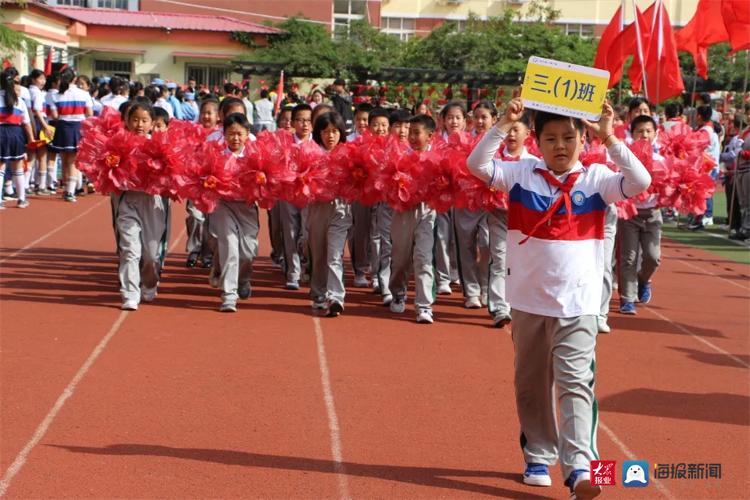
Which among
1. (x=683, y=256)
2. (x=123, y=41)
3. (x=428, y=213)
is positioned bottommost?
(x=683, y=256)

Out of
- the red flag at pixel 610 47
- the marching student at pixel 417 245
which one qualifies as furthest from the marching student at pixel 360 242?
the red flag at pixel 610 47

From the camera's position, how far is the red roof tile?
47.4 metres

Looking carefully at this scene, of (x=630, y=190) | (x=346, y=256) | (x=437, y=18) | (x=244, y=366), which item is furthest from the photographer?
(x=437, y=18)

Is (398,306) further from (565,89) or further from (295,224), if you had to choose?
(565,89)

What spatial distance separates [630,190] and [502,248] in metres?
4.69

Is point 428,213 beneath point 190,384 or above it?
above

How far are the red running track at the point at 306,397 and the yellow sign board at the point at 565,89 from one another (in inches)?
73.3

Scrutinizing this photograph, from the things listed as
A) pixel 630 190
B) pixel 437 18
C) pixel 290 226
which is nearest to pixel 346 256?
pixel 290 226

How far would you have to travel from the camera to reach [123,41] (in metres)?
48.1

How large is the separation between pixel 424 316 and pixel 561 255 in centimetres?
457

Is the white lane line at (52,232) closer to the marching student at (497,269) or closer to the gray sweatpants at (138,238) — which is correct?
the gray sweatpants at (138,238)

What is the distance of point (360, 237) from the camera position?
12.2 m

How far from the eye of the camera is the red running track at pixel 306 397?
5.81 m

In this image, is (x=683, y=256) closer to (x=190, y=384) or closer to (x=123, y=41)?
A: (x=190, y=384)
